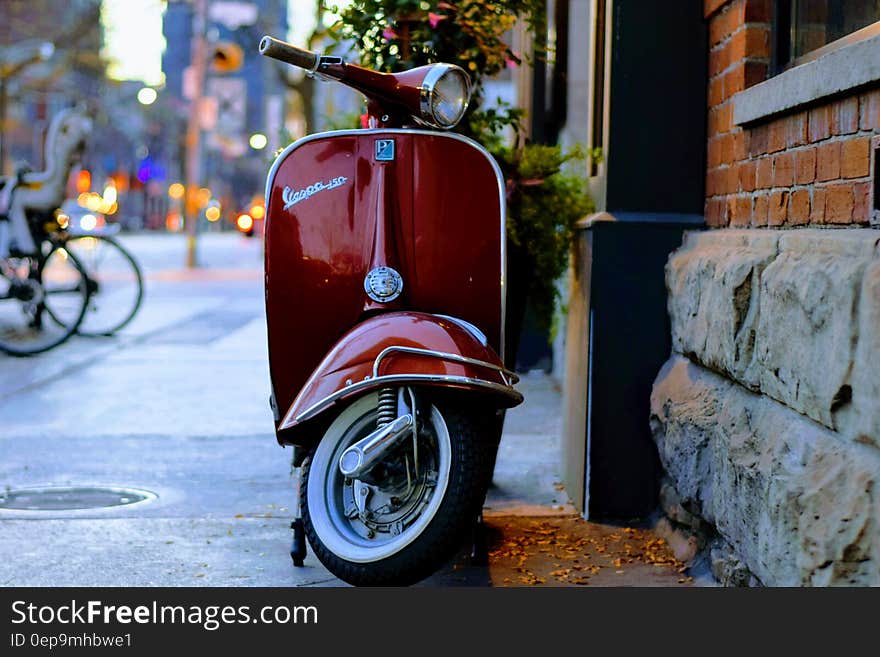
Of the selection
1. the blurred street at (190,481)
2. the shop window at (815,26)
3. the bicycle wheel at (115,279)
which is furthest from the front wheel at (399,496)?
the bicycle wheel at (115,279)

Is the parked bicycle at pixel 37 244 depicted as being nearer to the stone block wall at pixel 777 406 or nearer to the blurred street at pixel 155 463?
the blurred street at pixel 155 463

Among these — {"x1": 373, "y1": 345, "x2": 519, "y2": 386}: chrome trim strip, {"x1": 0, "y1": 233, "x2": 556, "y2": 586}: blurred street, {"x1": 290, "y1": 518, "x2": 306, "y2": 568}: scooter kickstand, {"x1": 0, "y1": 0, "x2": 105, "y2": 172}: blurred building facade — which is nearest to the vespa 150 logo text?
{"x1": 373, "y1": 345, "x2": 519, "y2": 386}: chrome trim strip

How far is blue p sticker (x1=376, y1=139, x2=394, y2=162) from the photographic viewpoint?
12.9ft

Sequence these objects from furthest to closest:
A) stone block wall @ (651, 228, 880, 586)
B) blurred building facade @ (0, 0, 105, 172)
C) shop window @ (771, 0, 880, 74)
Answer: blurred building facade @ (0, 0, 105, 172), shop window @ (771, 0, 880, 74), stone block wall @ (651, 228, 880, 586)

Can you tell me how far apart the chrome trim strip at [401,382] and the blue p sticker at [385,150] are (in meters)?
0.82

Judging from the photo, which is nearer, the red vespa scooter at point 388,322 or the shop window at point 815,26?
the shop window at point 815,26

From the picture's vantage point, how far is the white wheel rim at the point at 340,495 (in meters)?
3.28

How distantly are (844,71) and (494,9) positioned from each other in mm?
2191

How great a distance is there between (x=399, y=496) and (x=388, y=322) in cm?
49

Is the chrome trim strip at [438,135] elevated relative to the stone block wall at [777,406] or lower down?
elevated

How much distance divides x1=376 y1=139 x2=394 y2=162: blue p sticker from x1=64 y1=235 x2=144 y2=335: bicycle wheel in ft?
21.5

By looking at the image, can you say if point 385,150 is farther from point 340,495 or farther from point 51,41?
point 51,41

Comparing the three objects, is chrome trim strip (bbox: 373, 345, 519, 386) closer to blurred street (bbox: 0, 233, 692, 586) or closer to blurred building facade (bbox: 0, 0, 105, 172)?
blurred street (bbox: 0, 233, 692, 586)
